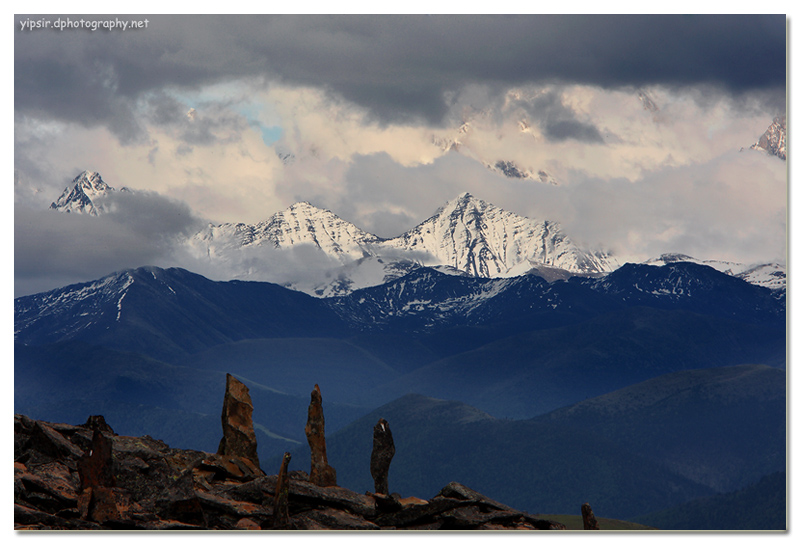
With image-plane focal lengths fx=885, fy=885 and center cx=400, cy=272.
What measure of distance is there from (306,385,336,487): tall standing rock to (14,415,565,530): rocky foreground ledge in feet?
6.76

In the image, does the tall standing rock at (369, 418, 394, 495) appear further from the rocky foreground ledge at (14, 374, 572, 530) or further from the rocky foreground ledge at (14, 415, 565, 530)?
the rocky foreground ledge at (14, 415, 565, 530)

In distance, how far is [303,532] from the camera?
23703 millimetres

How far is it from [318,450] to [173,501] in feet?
23.8

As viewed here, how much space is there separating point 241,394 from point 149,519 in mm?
10283

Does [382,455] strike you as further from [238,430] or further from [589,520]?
[589,520]

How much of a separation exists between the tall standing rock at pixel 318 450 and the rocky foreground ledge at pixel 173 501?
2061 millimetres

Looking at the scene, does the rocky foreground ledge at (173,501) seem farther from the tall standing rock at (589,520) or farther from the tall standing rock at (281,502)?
the tall standing rock at (589,520)

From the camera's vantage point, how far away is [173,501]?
937 inches

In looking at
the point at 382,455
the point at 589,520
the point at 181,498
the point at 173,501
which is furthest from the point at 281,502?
the point at 589,520

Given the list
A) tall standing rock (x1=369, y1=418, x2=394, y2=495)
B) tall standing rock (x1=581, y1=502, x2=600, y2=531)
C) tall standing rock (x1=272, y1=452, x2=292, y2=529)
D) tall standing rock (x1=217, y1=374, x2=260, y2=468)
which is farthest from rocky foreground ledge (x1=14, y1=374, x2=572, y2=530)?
tall standing rock (x1=217, y1=374, x2=260, y2=468)

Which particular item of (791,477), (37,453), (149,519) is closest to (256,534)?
(149,519)
